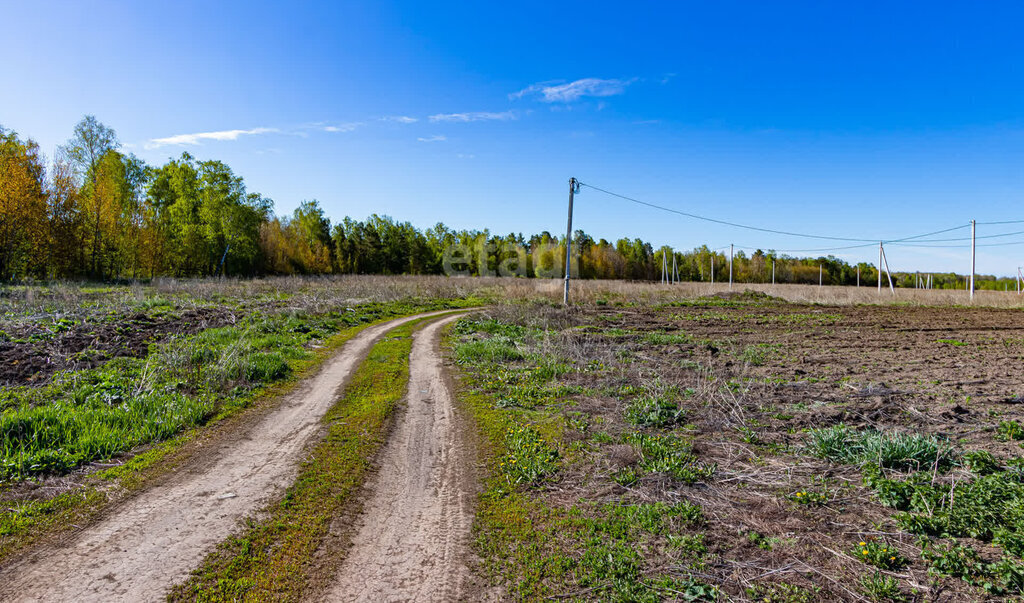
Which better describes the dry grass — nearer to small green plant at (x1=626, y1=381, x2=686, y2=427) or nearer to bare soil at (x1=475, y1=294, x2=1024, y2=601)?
bare soil at (x1=475, y1=294, x2=1024, y2=601)

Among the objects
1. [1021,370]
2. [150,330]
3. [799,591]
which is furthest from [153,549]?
[1021,370]

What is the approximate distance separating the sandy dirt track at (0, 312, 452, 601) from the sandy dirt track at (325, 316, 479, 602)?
1.19 metres

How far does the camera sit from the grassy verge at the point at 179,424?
164 inches

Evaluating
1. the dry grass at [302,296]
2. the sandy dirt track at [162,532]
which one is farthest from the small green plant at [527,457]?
the dry grass at [302,296]


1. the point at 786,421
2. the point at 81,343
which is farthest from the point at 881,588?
the point at 81,343

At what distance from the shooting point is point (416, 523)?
4285mm

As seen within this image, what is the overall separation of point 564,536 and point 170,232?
176 ft

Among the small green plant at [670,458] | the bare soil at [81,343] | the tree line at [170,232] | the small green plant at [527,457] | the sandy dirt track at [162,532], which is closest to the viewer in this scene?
the sandy dirt track at [162,532]

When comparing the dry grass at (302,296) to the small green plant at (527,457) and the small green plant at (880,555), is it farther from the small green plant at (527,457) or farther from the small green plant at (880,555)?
the small green plant at (880,555)

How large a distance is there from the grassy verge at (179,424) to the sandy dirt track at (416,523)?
263cm

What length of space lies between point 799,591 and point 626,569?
47.8 inches

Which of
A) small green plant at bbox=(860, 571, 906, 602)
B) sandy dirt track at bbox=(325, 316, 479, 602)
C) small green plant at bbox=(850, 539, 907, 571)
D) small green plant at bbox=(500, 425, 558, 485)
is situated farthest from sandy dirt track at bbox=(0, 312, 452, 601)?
small green plant at bbox=(850, 539, 907, 571)

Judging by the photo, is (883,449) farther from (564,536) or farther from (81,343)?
(81,343)

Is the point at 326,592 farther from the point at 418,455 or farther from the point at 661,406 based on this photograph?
the point at 661,406
